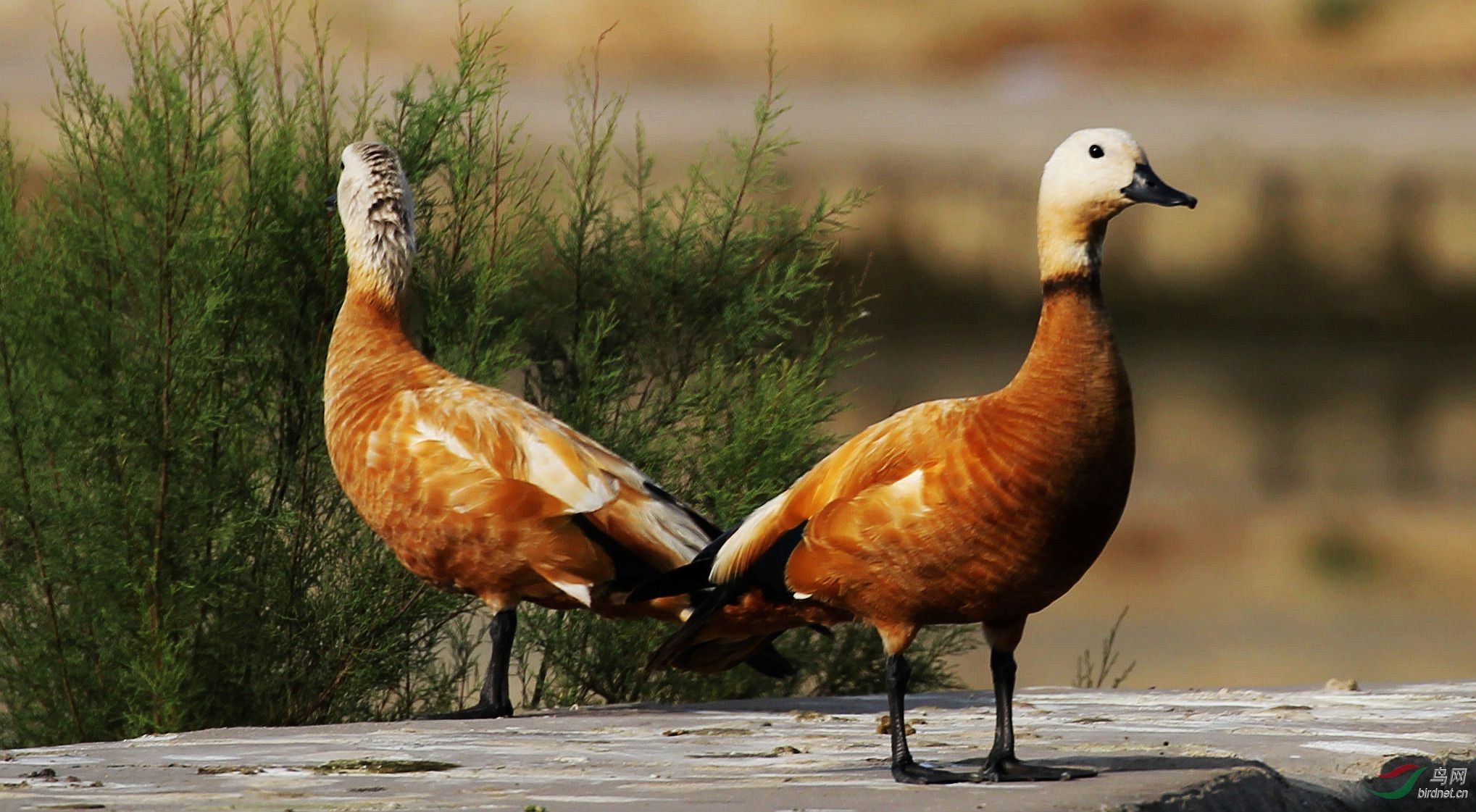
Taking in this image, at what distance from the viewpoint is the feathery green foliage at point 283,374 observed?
20.4 ft

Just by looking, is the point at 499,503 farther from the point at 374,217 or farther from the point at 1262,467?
the point at 1262,467

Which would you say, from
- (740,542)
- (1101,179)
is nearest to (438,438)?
(740,542)

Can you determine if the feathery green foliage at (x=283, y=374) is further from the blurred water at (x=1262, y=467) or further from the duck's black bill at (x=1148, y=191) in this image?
the duck's black bill at (x=1148, y=191)

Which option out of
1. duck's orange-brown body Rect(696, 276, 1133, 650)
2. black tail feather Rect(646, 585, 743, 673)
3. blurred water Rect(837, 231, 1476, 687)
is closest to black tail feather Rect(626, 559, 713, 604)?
black tail feather Rect(646, 585, 743, 673)

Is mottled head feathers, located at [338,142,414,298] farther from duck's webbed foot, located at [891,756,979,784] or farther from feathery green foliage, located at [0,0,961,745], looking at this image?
duck's webbed foot, located at [891,756,979,784]

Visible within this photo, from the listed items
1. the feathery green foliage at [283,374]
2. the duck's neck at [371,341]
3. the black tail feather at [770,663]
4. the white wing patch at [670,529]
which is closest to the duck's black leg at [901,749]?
the black tail feather at [770,663]

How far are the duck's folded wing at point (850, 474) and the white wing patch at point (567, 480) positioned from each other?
91 cm

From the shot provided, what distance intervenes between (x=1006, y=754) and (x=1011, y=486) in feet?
1.98

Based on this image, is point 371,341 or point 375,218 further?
point 375,218

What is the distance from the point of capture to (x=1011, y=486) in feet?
13.5

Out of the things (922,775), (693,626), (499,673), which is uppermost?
(693,626)

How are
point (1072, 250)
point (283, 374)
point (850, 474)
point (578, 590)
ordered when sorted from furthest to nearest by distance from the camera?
point (283, 374) < point (578, 590) < point (850, 474) < point (1072, 250)

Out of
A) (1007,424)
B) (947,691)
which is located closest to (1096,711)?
(947,691)

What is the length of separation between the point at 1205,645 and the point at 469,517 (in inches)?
287
